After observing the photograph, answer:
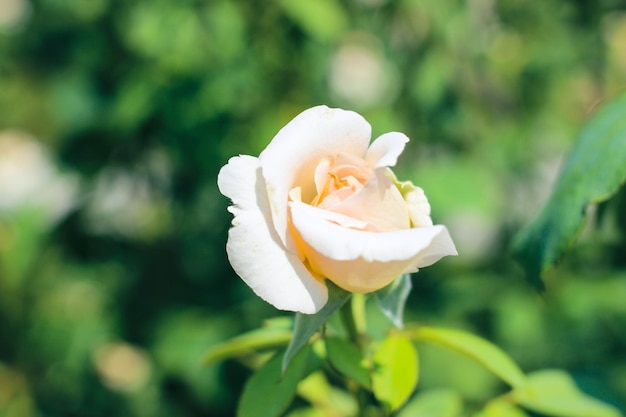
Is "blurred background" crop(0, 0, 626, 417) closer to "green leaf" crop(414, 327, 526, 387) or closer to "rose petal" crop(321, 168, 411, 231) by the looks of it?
"green leaf" crop(414, 327, 526, 387)

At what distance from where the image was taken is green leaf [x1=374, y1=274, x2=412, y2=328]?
637 millimetres

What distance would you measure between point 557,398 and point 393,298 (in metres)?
0.29

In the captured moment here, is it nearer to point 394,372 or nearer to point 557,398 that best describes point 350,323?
point 394,372

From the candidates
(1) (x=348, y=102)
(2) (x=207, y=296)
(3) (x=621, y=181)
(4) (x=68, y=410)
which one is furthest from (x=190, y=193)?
(3) (x=621, y=181)

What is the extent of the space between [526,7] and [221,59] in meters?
1.00

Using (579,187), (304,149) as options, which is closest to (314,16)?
(579,187)

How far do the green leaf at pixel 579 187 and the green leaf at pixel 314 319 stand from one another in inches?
11.5

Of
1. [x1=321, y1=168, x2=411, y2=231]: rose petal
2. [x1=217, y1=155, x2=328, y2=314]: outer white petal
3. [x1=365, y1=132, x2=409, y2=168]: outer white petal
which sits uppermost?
[x1=365, y1=132, x2=409, y2=168]: outer white petal

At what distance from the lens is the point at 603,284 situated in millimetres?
1812

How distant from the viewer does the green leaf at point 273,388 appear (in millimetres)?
645

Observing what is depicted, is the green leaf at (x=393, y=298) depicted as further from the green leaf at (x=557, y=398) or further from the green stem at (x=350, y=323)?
the green leaf at (x=557, y=398)

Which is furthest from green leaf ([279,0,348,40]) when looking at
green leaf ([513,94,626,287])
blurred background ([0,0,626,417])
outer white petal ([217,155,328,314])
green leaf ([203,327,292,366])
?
outer white petal ([217,155,328,314])

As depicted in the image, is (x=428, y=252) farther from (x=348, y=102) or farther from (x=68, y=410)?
(x=68, y=410)

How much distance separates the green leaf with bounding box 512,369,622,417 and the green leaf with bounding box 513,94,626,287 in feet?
0.36
